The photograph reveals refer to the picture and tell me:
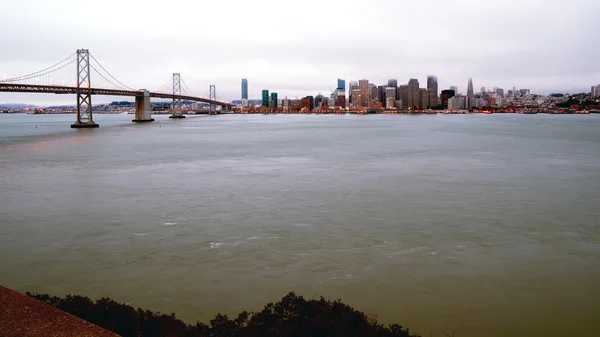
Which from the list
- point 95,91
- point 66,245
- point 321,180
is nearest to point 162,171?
point 321,180

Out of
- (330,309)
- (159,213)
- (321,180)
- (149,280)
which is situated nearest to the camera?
(330,309)

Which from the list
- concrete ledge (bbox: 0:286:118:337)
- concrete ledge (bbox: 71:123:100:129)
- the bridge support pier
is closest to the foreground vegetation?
concrete ledge (bbox: 0:286:118:337)

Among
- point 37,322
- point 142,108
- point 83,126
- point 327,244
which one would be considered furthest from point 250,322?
point 142,108

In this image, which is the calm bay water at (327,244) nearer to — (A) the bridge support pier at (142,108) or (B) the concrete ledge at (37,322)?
(B) the concrete ledge at (37,322)

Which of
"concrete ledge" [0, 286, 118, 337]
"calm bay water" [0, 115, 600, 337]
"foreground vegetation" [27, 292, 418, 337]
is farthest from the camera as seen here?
"calm bay water" [0, 115, 600, 337]

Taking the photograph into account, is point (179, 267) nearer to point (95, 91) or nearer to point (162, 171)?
point (162, 171)

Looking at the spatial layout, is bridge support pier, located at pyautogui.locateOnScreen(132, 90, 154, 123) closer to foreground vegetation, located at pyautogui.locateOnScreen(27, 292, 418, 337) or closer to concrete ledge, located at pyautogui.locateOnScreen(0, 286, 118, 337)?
foreground vegetation, located at pyautogui.locateOnScreen(27, 292, 418, 337)
